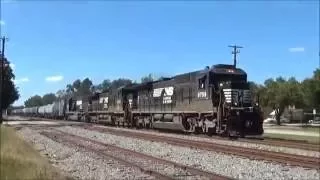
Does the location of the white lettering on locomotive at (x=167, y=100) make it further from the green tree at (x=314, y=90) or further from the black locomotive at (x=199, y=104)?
the green tree at (x=314, y=90)

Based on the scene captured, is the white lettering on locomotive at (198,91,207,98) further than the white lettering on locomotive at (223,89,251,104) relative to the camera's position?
Yes

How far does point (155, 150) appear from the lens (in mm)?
21938

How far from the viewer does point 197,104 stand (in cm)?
3117

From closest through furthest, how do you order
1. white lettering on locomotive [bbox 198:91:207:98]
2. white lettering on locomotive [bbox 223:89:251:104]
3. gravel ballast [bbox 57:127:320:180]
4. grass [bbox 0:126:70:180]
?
1. grass [bbox 0:126:70:180]
2. gravel ballast [bbox 57:127:320:180]
3. white lettering on locomotive [bbox 223:89:251:104]
4. white lettering on locomotive [bbox 198:91:207:98]

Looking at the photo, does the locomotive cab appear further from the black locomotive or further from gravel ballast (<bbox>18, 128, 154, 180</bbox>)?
gravel ballast (<bbox>18, 128, 154, 180</bbox>)

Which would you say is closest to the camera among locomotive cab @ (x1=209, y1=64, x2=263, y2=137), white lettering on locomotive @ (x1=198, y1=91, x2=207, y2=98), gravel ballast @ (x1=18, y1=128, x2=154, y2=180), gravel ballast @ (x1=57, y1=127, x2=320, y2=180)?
gravel ballast @ (x1=57, y1=127, x2=320, y2=180)

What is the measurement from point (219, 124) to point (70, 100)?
53.7m

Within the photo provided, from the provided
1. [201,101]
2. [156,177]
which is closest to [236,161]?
[156,177]

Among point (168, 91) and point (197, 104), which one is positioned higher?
point (168, 91)

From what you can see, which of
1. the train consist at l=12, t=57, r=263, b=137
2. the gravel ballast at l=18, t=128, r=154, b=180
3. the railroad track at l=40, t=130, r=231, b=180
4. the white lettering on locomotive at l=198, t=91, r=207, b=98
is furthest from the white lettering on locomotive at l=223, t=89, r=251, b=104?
the gravel ballast at l=18, t=128, r=154, b=180

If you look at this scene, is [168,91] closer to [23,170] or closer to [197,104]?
[197,104]

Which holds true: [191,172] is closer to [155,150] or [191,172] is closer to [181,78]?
[155,150]

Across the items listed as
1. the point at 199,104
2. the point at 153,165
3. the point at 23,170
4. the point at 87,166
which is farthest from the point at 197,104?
the point at 23,170

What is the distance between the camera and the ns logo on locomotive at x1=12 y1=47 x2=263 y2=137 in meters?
27.9
